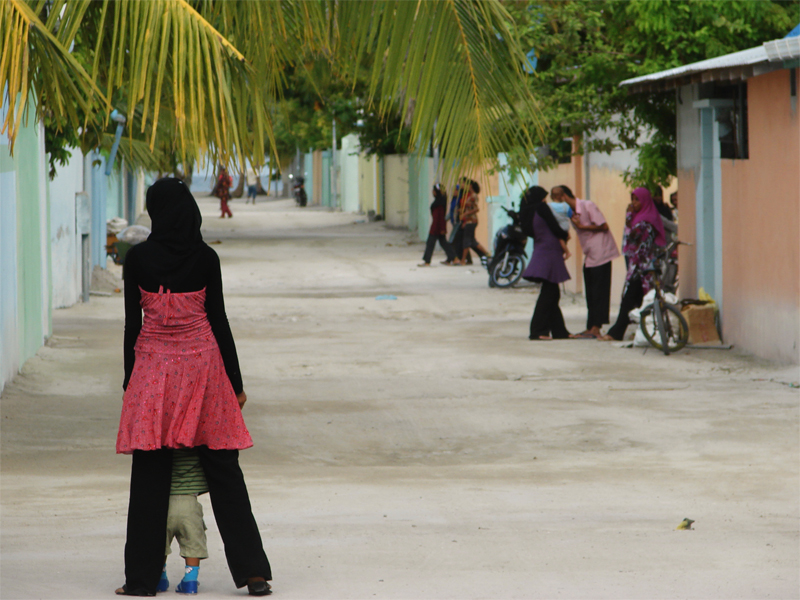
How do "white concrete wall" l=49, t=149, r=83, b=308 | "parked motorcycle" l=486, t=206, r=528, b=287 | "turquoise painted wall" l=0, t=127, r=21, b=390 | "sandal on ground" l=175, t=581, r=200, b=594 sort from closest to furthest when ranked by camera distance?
"sandal on ground" l=175, t=581, r=200, b=594 → "turquoise painted wall" l=0, t=127, r=21, b=390 → "white concrete wall" l=49, t=149, r=83, b=308 → "parked motorcycle" l=486, t=206, r=528, b=287

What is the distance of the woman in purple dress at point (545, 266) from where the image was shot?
12430 millimetres

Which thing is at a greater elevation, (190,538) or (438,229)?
(438,229)

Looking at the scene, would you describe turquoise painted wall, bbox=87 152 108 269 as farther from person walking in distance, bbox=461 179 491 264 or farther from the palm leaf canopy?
the palm leaf canopy

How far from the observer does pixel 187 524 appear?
426cm

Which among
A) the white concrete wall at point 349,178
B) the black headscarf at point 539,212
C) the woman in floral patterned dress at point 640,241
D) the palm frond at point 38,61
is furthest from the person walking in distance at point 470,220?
the white concrete wall at point 349,178

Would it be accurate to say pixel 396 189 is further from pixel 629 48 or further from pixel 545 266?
pixel 545 266

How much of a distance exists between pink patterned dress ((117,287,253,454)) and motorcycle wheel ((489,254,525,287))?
552 inches

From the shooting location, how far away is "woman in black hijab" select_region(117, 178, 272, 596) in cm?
416

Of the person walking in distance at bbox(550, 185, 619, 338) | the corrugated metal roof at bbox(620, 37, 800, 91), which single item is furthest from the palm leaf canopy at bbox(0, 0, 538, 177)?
the person walking in distance at bbox(550, 185, 619, 338)

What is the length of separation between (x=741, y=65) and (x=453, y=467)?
4.70 m

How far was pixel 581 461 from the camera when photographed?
23.8 feet

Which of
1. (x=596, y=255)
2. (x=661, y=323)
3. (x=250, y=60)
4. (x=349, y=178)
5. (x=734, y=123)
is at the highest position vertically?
(x=349, y=178)

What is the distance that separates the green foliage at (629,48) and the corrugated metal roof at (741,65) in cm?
176

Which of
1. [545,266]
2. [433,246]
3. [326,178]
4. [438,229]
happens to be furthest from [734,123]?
[326,178]
